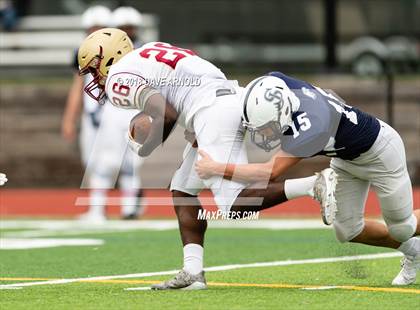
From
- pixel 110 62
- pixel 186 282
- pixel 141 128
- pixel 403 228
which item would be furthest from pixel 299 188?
pixel 110 62

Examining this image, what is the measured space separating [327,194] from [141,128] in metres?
1.24

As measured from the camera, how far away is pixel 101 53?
7633 millimetres

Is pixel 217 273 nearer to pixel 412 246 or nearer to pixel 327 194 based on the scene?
pixel 412 246

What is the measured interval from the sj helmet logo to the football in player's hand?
0.84 meters

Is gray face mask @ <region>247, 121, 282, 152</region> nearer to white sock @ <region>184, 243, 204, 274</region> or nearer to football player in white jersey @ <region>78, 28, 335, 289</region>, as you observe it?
football player in white jersey @ <region>78, 28, 335, 289</region>

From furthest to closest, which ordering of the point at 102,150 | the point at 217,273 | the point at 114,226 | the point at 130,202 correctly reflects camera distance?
the point at 102,150 < the point at 130,202 < the point at 114,226 < the point at 217,273

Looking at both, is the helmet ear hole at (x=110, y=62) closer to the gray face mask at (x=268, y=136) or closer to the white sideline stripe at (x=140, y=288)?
the gray face mask at (x=268, y=136)

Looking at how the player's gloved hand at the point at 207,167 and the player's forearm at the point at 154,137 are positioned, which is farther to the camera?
the player's forearm at the point at 154,137

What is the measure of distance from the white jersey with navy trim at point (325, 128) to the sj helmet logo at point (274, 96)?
12cm

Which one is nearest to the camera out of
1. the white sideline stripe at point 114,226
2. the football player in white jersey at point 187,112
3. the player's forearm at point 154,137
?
the football player in white jersey at point 187,112

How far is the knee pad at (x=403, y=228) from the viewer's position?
24.4 ft

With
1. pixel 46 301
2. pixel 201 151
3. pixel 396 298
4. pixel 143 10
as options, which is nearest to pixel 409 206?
pixel 396 298

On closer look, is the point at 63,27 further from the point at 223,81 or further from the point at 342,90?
the point at 223,81

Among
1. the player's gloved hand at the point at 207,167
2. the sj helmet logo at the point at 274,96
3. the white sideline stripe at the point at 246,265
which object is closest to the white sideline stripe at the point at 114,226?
the white sideline stripe at the point at 246,265
